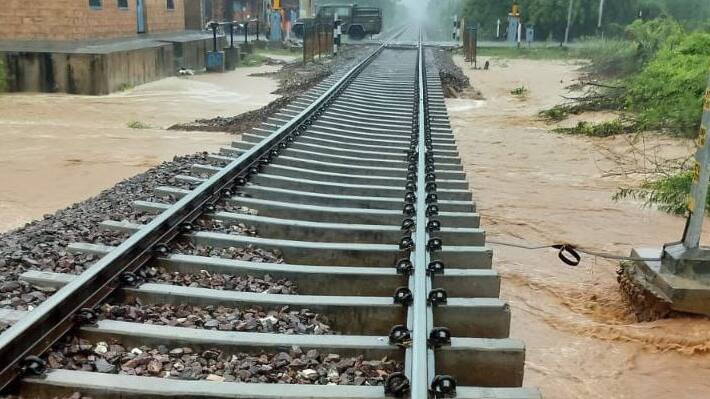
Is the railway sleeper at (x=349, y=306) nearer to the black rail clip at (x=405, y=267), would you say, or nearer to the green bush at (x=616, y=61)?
the black rail clip at (x=405, y=267)

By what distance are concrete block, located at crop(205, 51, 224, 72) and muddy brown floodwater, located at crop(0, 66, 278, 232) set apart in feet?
11.5

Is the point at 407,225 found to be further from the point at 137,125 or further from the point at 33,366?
the point at 137,125

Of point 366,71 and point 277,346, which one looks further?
point 366,71

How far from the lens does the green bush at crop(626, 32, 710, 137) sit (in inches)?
396

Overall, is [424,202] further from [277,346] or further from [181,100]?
[181,100]

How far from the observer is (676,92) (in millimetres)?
10609

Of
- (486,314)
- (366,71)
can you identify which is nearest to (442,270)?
(486,314)

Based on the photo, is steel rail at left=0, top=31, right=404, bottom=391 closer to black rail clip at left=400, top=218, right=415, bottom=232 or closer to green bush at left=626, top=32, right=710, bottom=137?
black rail clip at left=400, top=218, right=415, bottom=232

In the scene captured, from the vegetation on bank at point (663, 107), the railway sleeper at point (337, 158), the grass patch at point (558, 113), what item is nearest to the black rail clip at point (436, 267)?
the railway sleeper at point (337, 158)

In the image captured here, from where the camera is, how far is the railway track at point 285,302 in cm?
248

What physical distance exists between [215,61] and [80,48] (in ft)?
20.2

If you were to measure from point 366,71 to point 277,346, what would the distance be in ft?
47.2

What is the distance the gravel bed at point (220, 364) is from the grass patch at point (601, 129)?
1058 centimetres

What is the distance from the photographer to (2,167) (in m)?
9.68
